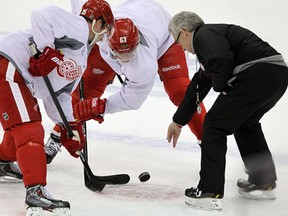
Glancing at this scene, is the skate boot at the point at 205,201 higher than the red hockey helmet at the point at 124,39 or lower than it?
lower

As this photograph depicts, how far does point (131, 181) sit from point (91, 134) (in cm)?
79

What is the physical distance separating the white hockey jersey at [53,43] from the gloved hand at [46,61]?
0.15ft

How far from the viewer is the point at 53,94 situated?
271 centimetres

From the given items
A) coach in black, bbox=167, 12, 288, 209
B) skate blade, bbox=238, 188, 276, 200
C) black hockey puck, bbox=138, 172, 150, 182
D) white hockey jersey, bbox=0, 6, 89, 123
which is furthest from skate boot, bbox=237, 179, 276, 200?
white hockey jersey, bbox=0, 6, 89, 123

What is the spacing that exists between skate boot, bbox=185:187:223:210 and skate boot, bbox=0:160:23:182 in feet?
2.75

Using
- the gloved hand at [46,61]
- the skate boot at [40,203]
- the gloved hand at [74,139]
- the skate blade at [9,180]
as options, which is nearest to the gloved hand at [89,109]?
the gloved hand at [74,139]

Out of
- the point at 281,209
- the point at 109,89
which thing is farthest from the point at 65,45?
the point at 109,89

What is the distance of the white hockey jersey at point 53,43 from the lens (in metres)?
2.58

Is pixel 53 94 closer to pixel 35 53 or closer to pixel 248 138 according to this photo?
pixel 35 53

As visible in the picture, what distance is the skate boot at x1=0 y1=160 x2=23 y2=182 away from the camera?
120 inches

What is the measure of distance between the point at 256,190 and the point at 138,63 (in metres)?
0.76

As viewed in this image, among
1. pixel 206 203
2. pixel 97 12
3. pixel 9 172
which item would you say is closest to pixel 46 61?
pixel 97 12

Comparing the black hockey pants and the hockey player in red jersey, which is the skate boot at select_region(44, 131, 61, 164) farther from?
the black hockey pants

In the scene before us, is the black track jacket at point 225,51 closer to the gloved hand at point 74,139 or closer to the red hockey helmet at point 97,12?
the red hockey helmet at point 97,12
